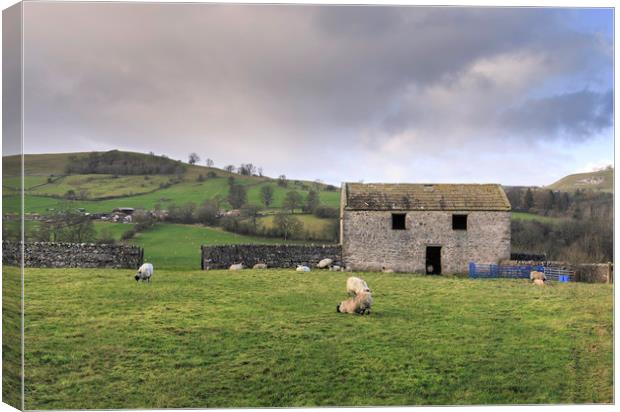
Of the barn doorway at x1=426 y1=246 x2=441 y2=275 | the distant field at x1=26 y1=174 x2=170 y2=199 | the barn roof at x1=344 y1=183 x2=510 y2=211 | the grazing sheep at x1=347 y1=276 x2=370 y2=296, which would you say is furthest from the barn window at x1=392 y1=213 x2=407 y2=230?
the distant field at x1=26 y1=174 x2=170 y2=199

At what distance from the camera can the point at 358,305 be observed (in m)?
12.0

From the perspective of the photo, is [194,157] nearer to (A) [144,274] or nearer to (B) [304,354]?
(A) [144,274]

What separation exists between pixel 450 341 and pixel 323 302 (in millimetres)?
3904

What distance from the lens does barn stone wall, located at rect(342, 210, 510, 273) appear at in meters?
20.0

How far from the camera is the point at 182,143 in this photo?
16.4m

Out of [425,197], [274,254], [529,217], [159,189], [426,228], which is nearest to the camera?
[529,217]

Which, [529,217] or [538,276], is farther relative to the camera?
[529,217]

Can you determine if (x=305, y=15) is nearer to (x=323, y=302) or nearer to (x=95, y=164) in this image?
(x=323, y=302)

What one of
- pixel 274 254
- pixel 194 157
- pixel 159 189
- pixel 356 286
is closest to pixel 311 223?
pixel 274 254

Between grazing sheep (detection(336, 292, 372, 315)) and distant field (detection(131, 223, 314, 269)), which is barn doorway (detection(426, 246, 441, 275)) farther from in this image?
grazing sheep (detection(336, 292, 372, 315))

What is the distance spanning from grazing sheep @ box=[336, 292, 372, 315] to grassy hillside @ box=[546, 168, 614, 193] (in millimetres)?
4299

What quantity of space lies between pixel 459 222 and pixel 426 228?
115 cm

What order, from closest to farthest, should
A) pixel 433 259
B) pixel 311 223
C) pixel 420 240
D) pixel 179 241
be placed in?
pixel 420 240
pixel 433 259
pixel 179 241
pixel 311 223

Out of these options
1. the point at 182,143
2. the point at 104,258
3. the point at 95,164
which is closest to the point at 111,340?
the point at 182,143
